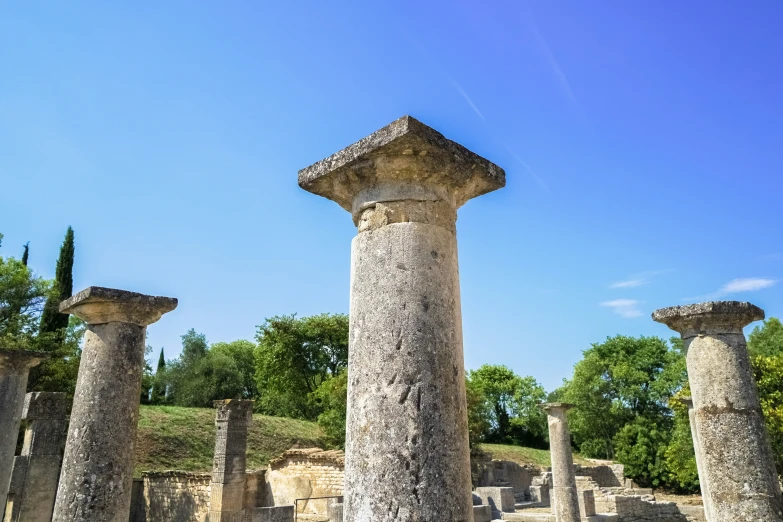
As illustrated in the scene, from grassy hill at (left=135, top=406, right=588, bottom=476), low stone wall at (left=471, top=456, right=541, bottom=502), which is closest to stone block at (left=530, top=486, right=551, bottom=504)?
low stone wall at (left=471, top=456, right=541, bottom=502)

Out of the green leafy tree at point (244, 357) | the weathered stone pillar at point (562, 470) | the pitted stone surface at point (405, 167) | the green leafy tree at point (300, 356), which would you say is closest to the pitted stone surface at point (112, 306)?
the pitted stone surface at point (405, 167)

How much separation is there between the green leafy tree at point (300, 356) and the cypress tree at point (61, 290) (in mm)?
14975

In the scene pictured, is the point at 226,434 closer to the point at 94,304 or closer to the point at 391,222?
the point at 94,304

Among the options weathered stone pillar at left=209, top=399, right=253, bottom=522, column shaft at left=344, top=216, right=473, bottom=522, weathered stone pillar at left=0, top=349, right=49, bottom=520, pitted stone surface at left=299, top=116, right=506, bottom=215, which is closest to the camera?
column shaft at left=344, top=216, right=473, bottom=522

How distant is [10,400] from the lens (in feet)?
31.2

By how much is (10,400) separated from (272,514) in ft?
24.8

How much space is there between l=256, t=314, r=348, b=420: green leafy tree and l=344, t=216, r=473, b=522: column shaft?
3910cm

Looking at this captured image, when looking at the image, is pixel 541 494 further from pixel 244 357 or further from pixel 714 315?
pixel 244 357

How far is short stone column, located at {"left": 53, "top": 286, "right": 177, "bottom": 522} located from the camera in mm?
5859

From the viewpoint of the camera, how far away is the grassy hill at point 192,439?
23156 millimetres

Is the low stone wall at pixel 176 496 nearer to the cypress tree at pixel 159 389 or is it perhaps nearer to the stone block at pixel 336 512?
the stone block at pixel 336 512

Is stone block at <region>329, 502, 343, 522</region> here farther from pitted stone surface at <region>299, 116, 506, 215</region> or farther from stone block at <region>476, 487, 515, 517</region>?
pitted stone surface at <region>299, 116, 506, 215</region>

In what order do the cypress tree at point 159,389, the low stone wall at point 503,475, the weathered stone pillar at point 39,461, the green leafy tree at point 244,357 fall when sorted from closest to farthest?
1. the weathered stone pillar at point 39,461
2. the low stone wall at point 503,475
3. the cypress tree at point 159,389
4. the green leafy tree at point 244,357

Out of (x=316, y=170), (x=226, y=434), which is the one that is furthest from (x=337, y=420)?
(x=316, y=170)
